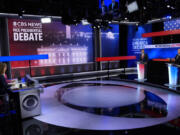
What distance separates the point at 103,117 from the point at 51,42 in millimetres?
6012

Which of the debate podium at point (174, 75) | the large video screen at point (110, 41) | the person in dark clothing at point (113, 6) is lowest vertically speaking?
the debate podium at point (174, 75)

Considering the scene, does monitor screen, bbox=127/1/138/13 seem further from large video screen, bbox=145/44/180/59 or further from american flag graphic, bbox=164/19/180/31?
american flag graphic, bbox=164/19/180/31

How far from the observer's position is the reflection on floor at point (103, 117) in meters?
2.65

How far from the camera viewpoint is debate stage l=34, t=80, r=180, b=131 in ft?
9.45

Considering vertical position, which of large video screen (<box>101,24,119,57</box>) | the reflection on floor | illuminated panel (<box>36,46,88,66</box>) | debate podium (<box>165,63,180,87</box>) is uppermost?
large video screen (<box>101,24,119,57</box>)

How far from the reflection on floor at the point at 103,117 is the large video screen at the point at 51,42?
3910 millimetres

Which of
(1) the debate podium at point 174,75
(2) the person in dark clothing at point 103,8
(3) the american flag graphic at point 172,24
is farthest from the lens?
(3) the american flag graphic at point 172,24

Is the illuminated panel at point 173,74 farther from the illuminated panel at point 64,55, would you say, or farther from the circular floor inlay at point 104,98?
the illuminated panel at point 64,55

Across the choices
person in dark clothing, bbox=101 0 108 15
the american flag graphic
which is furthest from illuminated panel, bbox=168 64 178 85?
the american flag graphic

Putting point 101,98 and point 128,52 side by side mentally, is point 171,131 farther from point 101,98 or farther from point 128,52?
point 128,52

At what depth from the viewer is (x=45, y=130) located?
8.84 ft

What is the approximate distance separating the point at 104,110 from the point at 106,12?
15.9 feet

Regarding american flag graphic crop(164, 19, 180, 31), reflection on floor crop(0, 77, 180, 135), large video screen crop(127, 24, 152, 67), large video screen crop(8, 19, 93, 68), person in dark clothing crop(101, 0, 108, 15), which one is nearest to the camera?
reflection on floor crop(0, 77, 180, 135)

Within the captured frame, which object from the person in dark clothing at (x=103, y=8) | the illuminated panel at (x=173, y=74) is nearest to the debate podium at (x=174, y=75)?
the illuminated panel at (x=173, y=74)
